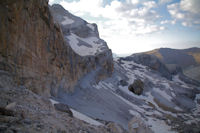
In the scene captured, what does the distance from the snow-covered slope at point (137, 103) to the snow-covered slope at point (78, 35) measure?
8.06 metres

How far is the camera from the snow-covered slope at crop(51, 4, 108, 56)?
33.4 meters

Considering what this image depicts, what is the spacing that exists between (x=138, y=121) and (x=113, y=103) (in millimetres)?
13073

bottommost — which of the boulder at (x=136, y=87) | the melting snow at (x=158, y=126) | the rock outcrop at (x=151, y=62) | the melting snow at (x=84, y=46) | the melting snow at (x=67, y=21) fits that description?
the melting snow at (x=158, y=126)

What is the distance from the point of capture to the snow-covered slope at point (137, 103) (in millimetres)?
20281

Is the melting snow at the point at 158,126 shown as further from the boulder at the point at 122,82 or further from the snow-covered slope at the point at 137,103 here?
the boulder at the point at 122,82

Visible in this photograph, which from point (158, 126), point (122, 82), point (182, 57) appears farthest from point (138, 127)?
point (182, 57)

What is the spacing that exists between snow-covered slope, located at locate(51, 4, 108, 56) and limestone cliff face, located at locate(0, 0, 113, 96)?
40.5 feet

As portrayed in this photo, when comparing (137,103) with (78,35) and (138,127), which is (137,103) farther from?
(78,35)

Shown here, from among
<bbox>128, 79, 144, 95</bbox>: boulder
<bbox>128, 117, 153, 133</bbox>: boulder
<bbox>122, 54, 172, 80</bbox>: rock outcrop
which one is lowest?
<bbox>128, 79, 144, 95</bbox>: boulder

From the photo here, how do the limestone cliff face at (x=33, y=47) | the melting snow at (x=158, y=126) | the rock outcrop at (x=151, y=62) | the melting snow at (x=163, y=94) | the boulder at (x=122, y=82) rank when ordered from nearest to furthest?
the limestone cliff face at (x=33, y=47), the melting snow at (x=158, y=126), the melting snow at (x=163, y=94), the boulder at (x=122, y=82), the rock outcrop at (x=151, y=62)

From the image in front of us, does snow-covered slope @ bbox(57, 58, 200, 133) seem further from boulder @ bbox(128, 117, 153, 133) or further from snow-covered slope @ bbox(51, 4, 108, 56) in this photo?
snow-covered slope @ bbox(51, 4, 108, 56)

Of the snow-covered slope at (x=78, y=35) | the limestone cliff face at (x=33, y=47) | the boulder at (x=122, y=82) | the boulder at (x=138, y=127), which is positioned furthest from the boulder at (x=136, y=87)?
the boulder at (x=138, y=127)

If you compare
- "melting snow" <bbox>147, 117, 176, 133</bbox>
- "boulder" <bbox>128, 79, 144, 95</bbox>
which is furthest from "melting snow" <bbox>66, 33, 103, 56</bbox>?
"melting snow" <bbox>147, 117, 176, 133</bbox>

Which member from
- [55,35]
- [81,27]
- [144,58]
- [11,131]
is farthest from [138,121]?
[144,58]
